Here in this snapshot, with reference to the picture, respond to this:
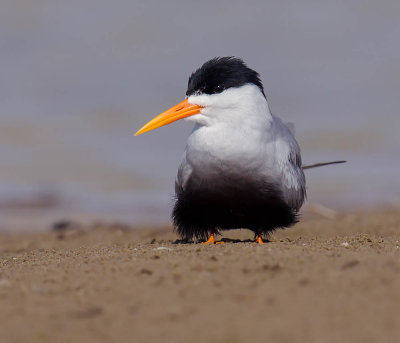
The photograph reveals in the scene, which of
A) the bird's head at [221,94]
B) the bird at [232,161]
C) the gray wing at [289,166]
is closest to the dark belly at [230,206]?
the bird at [232,161]

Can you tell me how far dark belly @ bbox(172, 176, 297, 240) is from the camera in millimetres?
5680

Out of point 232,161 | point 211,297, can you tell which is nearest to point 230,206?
point 232,161

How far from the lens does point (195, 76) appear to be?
240 inches

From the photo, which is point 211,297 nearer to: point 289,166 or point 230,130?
point 230,130

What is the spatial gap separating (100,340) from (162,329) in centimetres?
28

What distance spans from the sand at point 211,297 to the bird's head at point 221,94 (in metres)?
1.58

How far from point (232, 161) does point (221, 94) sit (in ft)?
2.24

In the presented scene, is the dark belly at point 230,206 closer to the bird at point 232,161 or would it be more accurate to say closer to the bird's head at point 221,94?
the bird at point 232,161

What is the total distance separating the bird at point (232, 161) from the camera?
5680 millimetres

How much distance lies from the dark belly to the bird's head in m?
0.64

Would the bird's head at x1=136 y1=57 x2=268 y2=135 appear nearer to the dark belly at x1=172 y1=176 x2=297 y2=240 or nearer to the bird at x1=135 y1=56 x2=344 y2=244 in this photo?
the bird at x1=135 y1=56 x2=344 y2=244

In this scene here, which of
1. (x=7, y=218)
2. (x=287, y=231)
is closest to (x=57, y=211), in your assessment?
(x=7, y=218)

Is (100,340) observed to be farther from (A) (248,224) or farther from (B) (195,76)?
(B) (195,76)

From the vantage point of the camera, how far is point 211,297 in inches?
131
